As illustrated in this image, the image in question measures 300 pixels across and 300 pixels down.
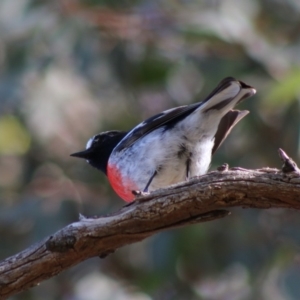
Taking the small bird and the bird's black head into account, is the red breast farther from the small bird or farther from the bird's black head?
the bird's black head

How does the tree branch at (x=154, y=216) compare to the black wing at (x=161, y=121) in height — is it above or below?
below

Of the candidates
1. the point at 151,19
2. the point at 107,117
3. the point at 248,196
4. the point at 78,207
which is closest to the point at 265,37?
the point at 151,19

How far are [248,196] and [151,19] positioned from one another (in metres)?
5.07

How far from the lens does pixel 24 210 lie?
726 cm

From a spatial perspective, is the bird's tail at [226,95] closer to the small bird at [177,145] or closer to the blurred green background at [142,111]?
the small bird at [177,145]

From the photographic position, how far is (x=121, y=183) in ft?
16.9

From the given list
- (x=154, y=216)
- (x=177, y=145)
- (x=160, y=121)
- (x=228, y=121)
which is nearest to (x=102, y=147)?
(x=160, y=121)

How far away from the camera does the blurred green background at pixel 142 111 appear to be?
7.11m

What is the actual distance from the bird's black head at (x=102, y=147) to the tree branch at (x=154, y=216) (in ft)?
7.44

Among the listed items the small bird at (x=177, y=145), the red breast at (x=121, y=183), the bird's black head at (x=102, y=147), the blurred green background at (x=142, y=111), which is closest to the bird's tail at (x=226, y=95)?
the small bird at (x=177, y=145)

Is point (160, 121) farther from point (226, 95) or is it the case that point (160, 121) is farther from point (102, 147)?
point (102, 147)

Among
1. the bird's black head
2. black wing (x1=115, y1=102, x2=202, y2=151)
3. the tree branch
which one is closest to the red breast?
black wing (x1=115, y1=102, x2=202, y2=151)

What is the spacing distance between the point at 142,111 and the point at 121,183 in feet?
12.3

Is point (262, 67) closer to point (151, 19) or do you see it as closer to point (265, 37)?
point (265, 37)
